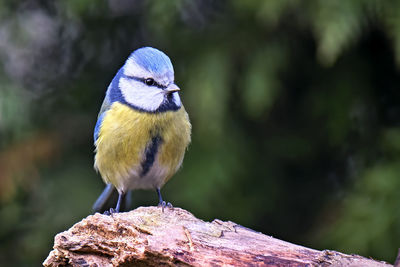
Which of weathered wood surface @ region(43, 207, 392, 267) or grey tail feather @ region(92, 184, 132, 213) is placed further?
grey tail feather @ region(92, 184, 132, 213)

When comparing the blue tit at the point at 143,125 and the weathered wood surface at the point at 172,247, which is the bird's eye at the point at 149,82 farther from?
the weathered wood surface at the point at 172,247

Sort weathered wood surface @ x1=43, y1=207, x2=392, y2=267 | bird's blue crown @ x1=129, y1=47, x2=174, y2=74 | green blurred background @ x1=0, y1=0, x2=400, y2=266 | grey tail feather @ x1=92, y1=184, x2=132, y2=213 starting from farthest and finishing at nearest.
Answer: grey tail feather @ x1=92, y1=184, x2=132, y2=213 → green blurred background @ x1=0, y1=0, x2=400, y2=266 → bird's blue crown @ x1=129, y1=47, x2=174, y2=74 → weathered wood surface @ x1=43, y1=207, x2=392, y2=267

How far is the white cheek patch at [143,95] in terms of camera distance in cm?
299

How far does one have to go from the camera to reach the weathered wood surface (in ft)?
6.94

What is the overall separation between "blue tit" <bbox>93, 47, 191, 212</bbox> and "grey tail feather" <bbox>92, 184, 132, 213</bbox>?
0.35 meters

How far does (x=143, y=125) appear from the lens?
2.96 metres

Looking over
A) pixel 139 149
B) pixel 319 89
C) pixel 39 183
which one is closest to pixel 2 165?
pixel 39 183

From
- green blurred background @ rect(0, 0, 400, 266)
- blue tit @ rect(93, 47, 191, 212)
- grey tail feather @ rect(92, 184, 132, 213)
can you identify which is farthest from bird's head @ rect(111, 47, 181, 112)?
grey tail feather @ rect(92, 184, 132, 213)

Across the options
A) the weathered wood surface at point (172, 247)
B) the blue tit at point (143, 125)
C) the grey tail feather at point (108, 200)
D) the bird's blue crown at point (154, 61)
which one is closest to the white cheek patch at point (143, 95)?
the blue tit at point (143, 125)

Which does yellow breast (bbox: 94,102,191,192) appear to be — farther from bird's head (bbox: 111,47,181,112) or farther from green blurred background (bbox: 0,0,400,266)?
green blurred background (bbox: 0,0,400,266)

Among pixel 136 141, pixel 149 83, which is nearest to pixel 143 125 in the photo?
pixel 136 141

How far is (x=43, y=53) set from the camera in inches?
152

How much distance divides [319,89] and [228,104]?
0.55m

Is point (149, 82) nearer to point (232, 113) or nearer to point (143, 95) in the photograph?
point (143, 95)
